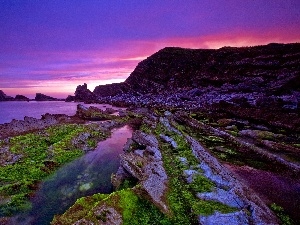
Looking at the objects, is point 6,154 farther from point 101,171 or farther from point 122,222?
point 122,222

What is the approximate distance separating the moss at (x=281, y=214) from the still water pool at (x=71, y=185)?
12.8 m

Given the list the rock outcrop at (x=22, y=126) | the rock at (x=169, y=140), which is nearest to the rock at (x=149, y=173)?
the rock at (x=169, y=140)

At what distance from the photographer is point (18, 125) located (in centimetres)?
5250

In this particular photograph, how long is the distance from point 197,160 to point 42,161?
17.5 m

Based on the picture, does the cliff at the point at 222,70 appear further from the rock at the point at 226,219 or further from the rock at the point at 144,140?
the rock at the point at 226,219

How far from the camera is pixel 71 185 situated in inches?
926

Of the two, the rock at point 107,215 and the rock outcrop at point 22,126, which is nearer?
the rock at point 107,215

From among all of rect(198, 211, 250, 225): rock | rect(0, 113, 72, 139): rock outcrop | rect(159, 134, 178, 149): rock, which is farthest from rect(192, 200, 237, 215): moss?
rect(0, 113, 72, 139): rock outcrop

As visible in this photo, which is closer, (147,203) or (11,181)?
(147,203)

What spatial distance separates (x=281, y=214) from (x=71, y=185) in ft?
57.0

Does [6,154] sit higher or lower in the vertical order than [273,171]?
higher

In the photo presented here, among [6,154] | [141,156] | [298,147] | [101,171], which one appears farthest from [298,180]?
[6,154]

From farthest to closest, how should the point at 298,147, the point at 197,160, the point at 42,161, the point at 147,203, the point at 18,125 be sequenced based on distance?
the point at 18,125, the point at 298,147, the point at 42,161, the point at 197,160, the point at 147,203

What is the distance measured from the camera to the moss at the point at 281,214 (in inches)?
591
